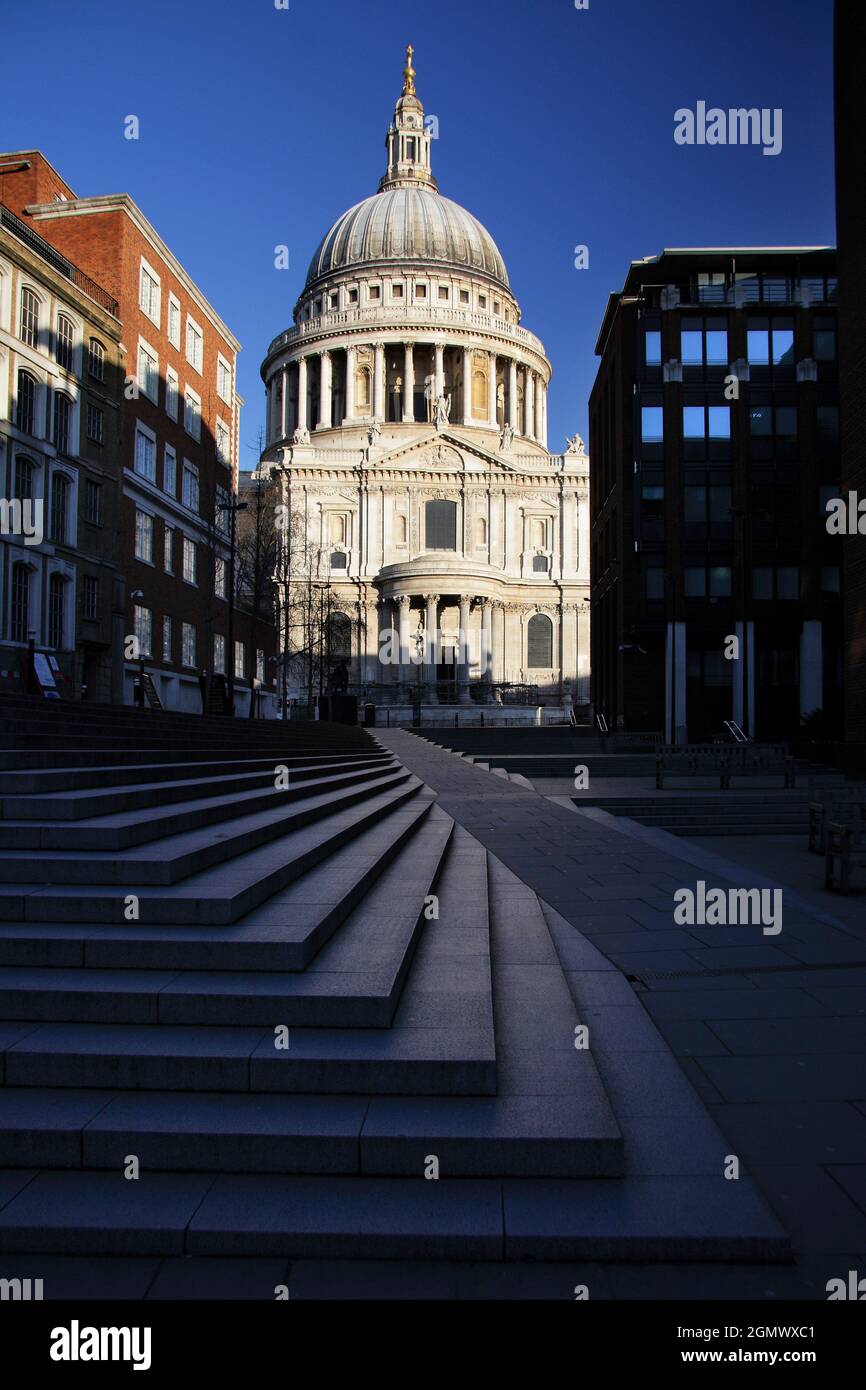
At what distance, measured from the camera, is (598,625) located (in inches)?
2138

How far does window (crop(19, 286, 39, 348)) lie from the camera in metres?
29.6

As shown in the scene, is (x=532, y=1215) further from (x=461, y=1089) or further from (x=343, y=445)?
(x=343, y=445)

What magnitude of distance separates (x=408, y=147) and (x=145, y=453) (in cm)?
10280

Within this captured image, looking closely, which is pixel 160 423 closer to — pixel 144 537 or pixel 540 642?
pixel 144 537

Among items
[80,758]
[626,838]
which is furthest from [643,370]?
[80,758]

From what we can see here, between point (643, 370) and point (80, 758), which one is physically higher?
point (643, 370)

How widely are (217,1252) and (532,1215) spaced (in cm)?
129

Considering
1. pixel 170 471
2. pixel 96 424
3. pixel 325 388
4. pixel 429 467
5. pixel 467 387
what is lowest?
pixel 170 471

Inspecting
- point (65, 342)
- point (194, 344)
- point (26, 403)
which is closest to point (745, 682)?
point (194, 344)

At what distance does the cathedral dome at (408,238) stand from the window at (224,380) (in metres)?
62.7

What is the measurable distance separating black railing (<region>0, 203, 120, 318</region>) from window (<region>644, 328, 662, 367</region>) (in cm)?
2409

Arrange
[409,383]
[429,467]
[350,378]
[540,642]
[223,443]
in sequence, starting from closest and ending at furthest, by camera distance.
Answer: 1. [223,443]
2. [540,642]
3. [429,467]
4. [409,383]
5. [350,378]

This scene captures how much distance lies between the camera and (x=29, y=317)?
29969 mm

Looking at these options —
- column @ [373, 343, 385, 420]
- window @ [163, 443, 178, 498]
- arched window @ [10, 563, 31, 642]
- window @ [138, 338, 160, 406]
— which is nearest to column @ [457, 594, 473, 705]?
column @ [373, 343, 385, 420]
